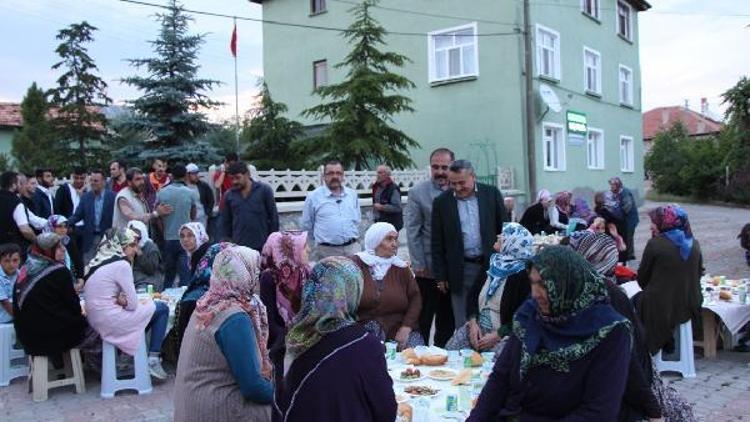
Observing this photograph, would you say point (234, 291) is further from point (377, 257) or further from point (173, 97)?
point (173, 97)

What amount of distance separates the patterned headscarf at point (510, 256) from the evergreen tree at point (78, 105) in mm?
20079

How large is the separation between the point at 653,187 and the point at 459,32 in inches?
926

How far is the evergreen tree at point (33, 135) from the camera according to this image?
80.4 feet

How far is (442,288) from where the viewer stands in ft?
17.2

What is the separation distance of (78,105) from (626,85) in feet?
69.6

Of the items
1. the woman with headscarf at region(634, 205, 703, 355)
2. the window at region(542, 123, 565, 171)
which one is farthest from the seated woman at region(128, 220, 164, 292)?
the window at region(542, 123, 565, 171)

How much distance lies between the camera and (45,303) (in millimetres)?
5469

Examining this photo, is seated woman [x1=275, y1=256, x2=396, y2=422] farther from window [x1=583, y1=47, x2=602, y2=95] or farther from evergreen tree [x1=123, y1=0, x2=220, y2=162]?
window [x1=583, y1=47, x2=602, y2=95]

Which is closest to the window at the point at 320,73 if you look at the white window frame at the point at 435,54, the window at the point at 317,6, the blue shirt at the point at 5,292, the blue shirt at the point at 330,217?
the window at the point at 317,6

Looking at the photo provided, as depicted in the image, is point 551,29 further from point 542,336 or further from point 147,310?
point 542,336

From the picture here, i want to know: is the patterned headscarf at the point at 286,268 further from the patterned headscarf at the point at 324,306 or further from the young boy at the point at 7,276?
the young boy at the point at 7,276

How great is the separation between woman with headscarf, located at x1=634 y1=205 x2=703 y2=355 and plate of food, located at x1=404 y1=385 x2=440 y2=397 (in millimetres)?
3077

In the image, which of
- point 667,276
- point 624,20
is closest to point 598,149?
point 624,20

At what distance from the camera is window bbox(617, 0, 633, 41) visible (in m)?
25.4
